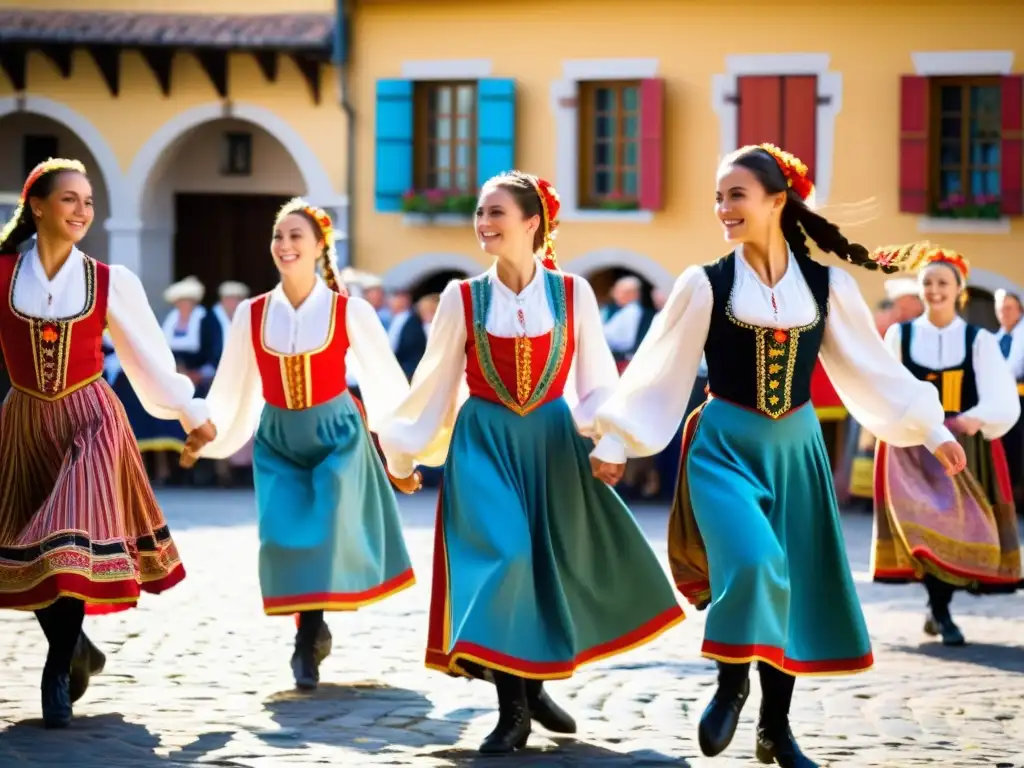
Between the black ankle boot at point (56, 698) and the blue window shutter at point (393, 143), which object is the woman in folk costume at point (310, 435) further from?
the blue window shutter at point (393, 143)

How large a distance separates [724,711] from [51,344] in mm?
2652

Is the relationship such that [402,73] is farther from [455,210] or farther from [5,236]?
[5,236]

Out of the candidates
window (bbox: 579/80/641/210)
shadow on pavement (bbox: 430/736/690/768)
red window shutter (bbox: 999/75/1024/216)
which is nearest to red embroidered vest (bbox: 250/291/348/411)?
shadow on pavement (bbox: 430/736/690/768)

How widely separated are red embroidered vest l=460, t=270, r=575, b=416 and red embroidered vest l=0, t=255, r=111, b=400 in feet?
4.20

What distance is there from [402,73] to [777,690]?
16675mm

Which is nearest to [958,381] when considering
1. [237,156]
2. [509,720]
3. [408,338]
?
[509,720]

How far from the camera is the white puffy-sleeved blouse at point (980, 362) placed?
9.61 meters

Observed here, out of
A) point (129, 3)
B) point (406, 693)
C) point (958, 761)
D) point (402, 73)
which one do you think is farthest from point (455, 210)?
point (958, 761)

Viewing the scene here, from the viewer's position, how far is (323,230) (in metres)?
8.78

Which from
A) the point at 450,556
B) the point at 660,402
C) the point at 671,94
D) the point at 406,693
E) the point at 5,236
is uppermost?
the point at 671,94

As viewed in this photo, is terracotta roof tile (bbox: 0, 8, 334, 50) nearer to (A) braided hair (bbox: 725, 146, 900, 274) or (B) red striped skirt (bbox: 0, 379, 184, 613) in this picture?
(B) red striped skirt (bbox: 0, 379, 184, 613)

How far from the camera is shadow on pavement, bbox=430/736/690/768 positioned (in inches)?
257

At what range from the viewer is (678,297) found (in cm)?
665

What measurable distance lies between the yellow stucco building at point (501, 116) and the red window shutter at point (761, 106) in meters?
0.02
